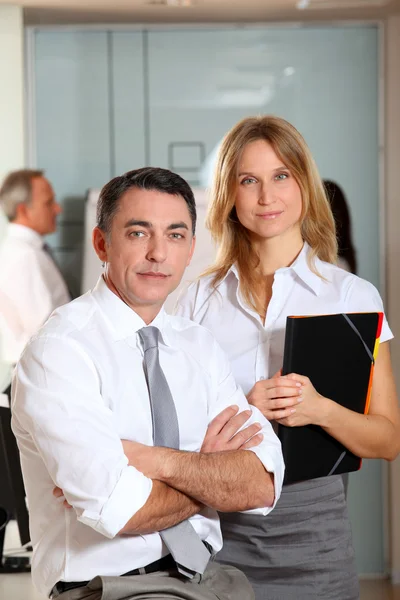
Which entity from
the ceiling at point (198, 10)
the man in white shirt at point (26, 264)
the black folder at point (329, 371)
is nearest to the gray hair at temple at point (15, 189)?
the man in white shirt at point (26, 264)

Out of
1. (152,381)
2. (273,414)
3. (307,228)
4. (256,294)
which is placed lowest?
(273,414)

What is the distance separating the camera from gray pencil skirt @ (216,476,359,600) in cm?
185

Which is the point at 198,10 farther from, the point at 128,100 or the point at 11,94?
the point at 11,94

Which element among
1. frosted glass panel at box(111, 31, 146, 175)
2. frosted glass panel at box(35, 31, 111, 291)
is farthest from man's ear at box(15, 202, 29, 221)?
frosted glass panel at box(111, 31, 146, 175)

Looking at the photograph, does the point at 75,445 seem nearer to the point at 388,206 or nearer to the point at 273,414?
the point at 273,414

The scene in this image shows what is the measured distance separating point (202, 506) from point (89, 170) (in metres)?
2.84

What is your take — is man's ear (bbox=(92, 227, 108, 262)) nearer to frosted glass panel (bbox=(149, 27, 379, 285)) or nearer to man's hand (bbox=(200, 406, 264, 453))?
man's hand (bbox=(200, 406, 264, 453))

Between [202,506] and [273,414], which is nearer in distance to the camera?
[202,506]

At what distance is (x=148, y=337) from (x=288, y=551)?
626 millimetres

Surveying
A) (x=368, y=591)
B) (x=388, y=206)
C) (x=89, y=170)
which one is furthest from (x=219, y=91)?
(x=368, y=591)

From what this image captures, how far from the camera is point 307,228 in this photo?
1993 millimetres

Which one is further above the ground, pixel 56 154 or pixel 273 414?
pixel 56 154

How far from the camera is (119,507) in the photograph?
1394 mm

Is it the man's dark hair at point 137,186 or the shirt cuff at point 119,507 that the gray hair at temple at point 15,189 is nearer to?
the man's dark hair at point 137,186
